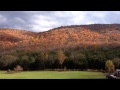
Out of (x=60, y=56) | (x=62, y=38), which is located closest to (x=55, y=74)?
(x=60, y=56)

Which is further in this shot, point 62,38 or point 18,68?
point 62,38

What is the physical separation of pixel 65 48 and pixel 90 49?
0.75 m

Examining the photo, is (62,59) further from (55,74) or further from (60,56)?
(55,74)

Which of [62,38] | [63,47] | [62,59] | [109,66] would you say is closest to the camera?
[109,66]

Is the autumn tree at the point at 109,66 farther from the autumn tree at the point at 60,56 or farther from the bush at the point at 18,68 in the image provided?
the bush at the point at 18,68

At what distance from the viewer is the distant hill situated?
22.7ft

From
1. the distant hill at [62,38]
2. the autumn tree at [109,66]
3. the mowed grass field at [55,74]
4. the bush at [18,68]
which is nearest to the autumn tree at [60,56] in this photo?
the distant hill at [62,38]

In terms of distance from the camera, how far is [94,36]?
761 centimetres

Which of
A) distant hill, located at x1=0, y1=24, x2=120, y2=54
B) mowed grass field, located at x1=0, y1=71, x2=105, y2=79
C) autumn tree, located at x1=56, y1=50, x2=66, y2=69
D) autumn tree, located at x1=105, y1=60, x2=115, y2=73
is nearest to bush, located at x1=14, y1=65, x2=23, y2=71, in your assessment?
mowed grass field, located at x1=0, y1=71, x2=105, y2=79

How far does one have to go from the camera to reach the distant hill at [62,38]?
6933mm

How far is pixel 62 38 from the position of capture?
727cm
